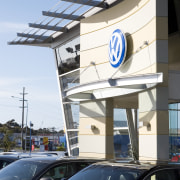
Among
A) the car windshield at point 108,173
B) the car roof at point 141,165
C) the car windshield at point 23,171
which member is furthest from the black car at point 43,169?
the car roof at point 141,165

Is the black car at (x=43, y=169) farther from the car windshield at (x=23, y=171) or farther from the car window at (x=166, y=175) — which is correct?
the car window at (x=166, y=175)

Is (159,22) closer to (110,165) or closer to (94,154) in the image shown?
(94,154)

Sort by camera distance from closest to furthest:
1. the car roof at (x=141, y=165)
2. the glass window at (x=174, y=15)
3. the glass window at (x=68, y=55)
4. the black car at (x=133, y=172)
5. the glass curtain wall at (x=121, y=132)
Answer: the black car at (x=133, y=172)
the car roof at (x=141, y=165)
the glass window at (x=174, y=15)
the glass curtain wall at (x=121, y=132)
the glass window at (x=68, y=55)

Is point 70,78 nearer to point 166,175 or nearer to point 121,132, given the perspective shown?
point 121,132

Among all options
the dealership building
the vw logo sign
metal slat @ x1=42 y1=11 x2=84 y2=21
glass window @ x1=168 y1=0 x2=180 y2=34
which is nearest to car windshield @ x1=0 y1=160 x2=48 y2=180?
the dealership building

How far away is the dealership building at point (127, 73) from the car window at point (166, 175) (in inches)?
335

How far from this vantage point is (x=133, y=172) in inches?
257

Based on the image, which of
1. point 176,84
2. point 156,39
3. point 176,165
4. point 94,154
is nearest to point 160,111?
point 176,84

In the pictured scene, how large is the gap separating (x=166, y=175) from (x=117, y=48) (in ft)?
41.8

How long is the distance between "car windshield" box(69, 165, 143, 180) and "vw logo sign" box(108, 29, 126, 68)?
1178 cm

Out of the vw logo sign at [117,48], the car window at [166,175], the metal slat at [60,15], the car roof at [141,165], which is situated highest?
the metal slat at [60,15]

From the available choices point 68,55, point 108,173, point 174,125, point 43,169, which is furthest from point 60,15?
point 108,173

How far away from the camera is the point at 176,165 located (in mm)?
6836

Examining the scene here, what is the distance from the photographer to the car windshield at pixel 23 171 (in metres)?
8.34
